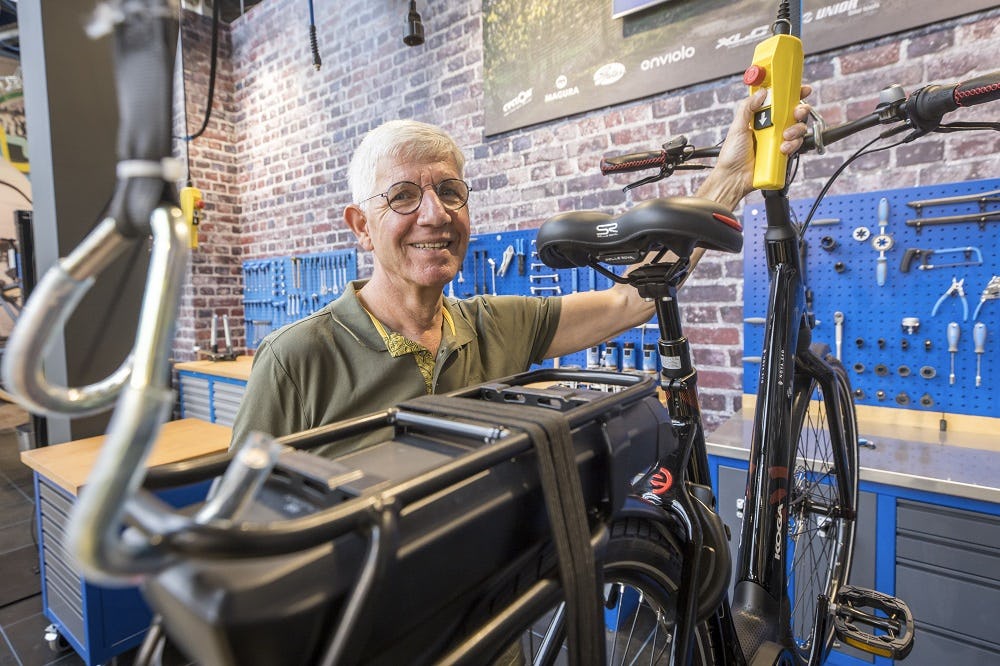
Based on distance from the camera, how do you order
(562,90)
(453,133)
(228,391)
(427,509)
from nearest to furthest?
(427,509) → (562,90) → (453,133) → (228,391)

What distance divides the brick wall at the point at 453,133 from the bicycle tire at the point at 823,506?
800mm

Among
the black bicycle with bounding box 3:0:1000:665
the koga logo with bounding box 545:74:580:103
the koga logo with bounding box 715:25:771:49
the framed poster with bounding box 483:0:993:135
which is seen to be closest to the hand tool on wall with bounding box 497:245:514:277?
the framed poster with bounding box 483:0:993:135

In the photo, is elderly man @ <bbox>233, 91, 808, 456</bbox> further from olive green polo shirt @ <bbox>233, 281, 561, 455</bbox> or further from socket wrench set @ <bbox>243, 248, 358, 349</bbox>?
socket wrench set @ <bbox>243, 248, 358, 349</bbox>

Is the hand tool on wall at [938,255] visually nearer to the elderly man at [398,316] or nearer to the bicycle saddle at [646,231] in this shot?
the elderly man at [398,316]

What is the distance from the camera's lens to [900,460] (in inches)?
60.6

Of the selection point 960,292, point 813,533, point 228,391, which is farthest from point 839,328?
point 228,391

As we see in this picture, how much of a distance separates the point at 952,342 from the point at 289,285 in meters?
4.00

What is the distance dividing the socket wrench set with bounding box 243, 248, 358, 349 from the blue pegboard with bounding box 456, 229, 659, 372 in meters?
1.10

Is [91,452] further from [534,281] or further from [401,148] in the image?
[534,281]

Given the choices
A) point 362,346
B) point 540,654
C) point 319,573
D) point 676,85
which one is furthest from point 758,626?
point 676,85

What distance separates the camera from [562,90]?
269cm

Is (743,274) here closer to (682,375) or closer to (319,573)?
(682,375)

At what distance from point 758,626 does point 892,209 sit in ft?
5.13

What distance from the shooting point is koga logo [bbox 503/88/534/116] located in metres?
2.81
